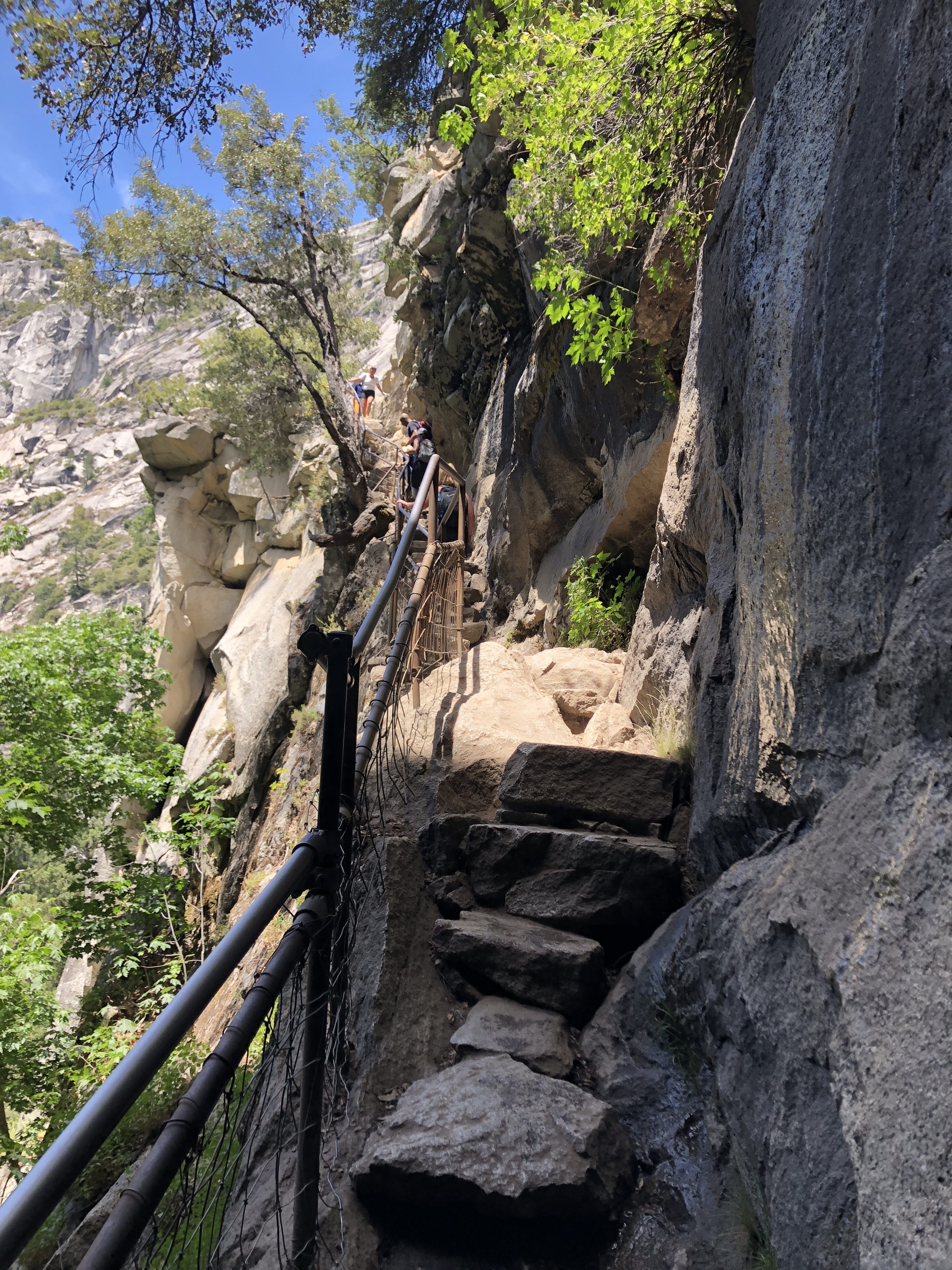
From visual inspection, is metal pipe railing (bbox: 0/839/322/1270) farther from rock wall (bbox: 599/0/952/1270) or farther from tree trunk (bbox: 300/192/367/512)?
tree trunk (bbox: 300/192/367/512)

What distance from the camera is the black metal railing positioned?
3.85ft

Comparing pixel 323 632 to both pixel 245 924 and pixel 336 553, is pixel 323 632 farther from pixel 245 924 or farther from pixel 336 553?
pixel 336 553

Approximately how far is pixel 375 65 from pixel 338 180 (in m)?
6.18

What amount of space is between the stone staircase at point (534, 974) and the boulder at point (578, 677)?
182 cm

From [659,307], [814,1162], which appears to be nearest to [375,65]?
[659,307]

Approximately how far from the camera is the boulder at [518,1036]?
264cm

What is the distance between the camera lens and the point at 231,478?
19203mm

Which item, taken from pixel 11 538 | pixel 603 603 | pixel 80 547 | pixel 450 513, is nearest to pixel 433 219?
pixel 450 513

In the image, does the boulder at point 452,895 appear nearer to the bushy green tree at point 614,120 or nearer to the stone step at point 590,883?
the stone step at point 590,883

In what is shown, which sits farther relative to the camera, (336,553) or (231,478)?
(231,478)

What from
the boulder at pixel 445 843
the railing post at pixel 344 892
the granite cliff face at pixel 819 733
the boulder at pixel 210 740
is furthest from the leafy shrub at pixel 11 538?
the granite cliff face at pixel 819 733

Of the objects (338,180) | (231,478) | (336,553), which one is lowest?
(336,553)

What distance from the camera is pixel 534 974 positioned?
294 centimetres

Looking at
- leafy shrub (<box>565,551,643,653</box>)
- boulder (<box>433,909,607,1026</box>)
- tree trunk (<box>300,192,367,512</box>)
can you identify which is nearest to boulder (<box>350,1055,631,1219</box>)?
boulder (<box>433,909,607,1026</box>)
